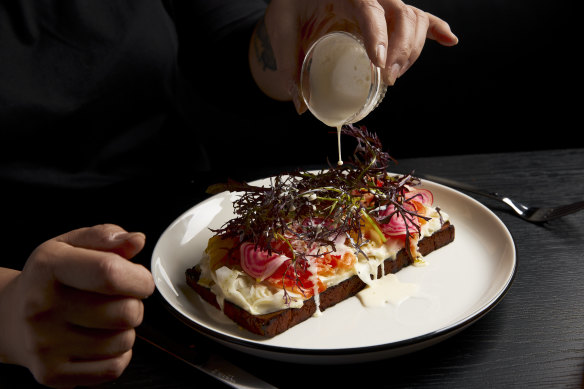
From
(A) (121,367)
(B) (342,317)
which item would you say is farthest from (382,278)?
(A) (121,367)

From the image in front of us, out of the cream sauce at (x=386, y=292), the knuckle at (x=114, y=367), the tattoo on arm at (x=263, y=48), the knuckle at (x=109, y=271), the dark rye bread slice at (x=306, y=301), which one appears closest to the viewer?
the knuckle at (x=109, y=271)

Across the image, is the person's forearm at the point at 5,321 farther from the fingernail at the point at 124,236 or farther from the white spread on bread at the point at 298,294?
the white spread on bread at the point at 298,294

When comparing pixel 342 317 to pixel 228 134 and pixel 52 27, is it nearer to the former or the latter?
pixel 52 27

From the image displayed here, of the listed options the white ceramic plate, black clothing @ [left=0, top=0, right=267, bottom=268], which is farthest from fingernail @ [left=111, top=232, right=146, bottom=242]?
black clothing @ [left=0, top=0, right=267, bottom=268]

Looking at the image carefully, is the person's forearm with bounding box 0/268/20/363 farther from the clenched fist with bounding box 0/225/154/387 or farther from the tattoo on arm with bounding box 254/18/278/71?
the tattoo on arm with bounding box 254/18/278/71

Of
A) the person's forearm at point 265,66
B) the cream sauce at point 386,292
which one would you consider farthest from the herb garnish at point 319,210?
the person's forearm at point 265,66

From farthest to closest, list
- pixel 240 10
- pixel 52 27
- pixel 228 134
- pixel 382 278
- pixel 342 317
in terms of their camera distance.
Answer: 1. pixel 228 134
2. pixel 240 10
3. pixel 52 27
4. pixel 382 278
5. pixel 342 317

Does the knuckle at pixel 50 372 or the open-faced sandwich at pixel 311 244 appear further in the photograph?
the open-faced sandwich at pixel 311 244

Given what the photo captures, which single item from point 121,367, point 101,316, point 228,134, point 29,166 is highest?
point 101,316
